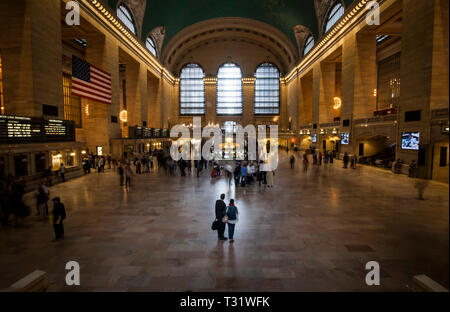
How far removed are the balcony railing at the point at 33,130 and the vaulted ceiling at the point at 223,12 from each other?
57.5ft

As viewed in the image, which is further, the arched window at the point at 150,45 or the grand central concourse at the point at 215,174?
the arched window at the point at 150,45

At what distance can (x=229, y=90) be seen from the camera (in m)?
45.2

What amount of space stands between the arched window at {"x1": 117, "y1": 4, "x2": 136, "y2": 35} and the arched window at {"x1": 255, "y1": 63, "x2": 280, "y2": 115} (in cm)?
2517

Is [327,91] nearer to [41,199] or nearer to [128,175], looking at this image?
[128,175]

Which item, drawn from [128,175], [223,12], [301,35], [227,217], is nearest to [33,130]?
[128,175]

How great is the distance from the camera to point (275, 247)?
16.5ft

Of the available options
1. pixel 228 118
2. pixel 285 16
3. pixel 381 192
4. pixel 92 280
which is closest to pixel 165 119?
pixel 228 118

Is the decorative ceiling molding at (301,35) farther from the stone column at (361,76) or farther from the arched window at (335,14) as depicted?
the stone column at (361,76)

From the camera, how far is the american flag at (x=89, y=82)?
591 inches

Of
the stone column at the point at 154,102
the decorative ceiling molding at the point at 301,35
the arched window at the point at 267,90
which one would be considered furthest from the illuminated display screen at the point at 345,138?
the stone column at the point at 154,102

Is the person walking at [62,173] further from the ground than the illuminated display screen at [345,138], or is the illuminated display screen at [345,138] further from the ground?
the illuminated display screen at [345,138]

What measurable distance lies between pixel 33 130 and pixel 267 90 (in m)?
40.1

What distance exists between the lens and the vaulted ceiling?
91.6 ft
